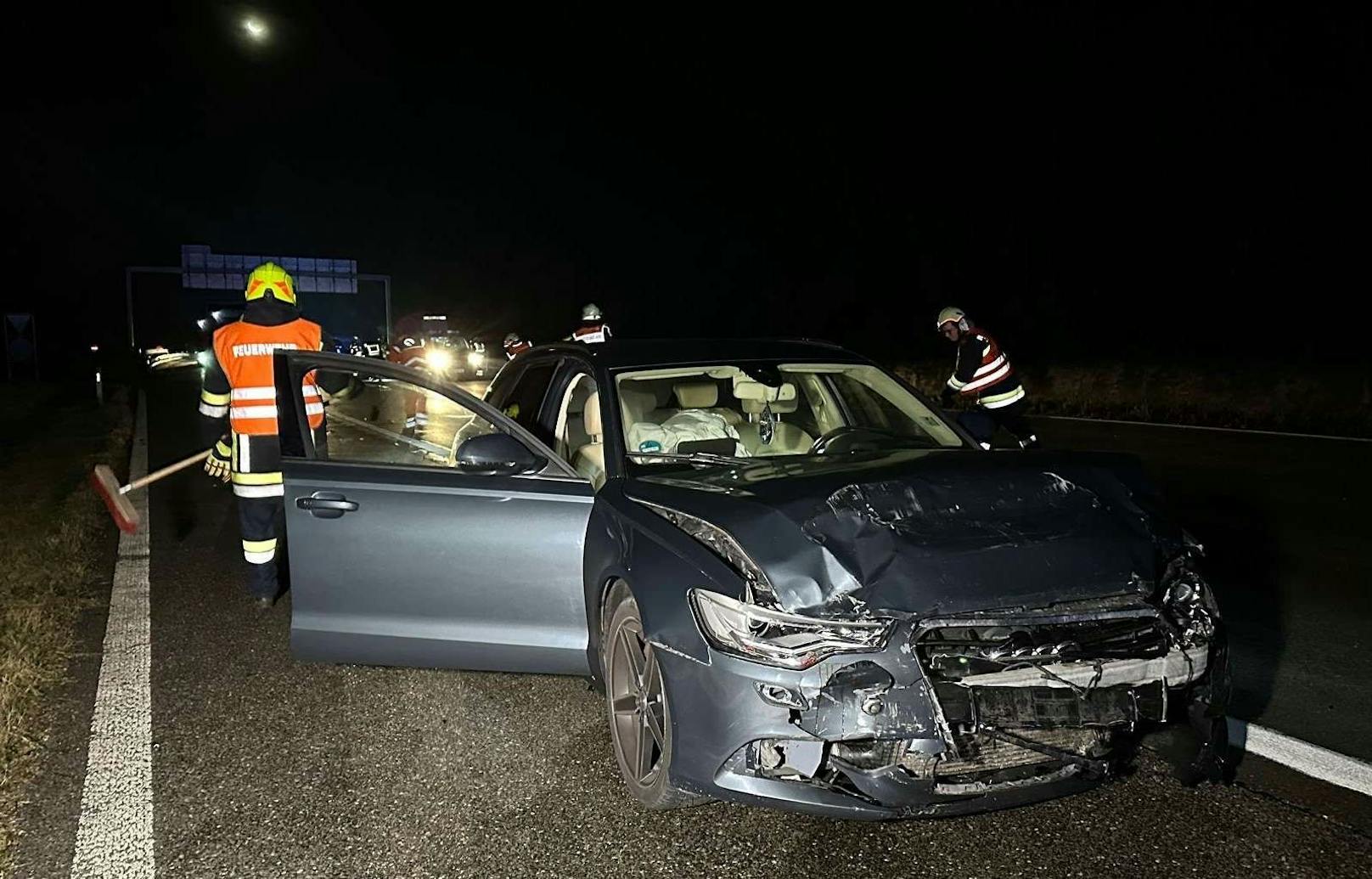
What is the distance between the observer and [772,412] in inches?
209

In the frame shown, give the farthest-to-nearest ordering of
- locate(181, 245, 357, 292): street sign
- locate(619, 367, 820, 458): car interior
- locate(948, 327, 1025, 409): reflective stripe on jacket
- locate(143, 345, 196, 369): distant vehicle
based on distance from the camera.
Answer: locate(181, 245, 357, 292): street sign → locate(143, 345, 196, 369): distant vehicle → locate(948, 327, 1025, 409): reflective stripe on jacket → locate(619, 367, 820, 458): car interior

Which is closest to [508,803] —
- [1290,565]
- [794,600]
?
[794,600]

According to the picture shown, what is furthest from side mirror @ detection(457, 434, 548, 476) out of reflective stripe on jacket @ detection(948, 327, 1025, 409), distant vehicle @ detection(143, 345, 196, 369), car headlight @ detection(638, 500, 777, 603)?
distant vehicle @ detection(143, 345, 196, 369)

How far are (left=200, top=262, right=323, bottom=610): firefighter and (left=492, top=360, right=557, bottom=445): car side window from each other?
3.46 ft

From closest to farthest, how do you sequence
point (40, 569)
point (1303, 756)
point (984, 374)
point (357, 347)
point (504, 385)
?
1. point (1303, 756)
2. point (504, 385)
3. point (40, 569)
4. point (984, 374)
5. point (357, 347)

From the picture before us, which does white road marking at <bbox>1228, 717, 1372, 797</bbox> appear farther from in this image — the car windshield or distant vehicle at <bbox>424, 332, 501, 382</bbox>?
distant vehicle at <bbox>424, 332, 501, 382</bbox>

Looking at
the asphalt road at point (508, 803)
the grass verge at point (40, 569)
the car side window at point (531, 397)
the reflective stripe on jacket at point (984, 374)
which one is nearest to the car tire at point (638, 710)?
the asphalt road at point (508, 803)

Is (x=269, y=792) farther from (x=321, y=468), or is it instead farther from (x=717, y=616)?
(x=717, y=616)

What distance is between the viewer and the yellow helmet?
6137 millimetres

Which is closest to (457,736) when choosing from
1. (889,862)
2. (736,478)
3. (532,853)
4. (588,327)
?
(532,853)

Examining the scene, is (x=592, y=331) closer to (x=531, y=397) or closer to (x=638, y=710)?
(x=531, y=397)

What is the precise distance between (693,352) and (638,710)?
200cm

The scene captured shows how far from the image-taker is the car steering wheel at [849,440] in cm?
482

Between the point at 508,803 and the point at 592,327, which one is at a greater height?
the point at 592,327
